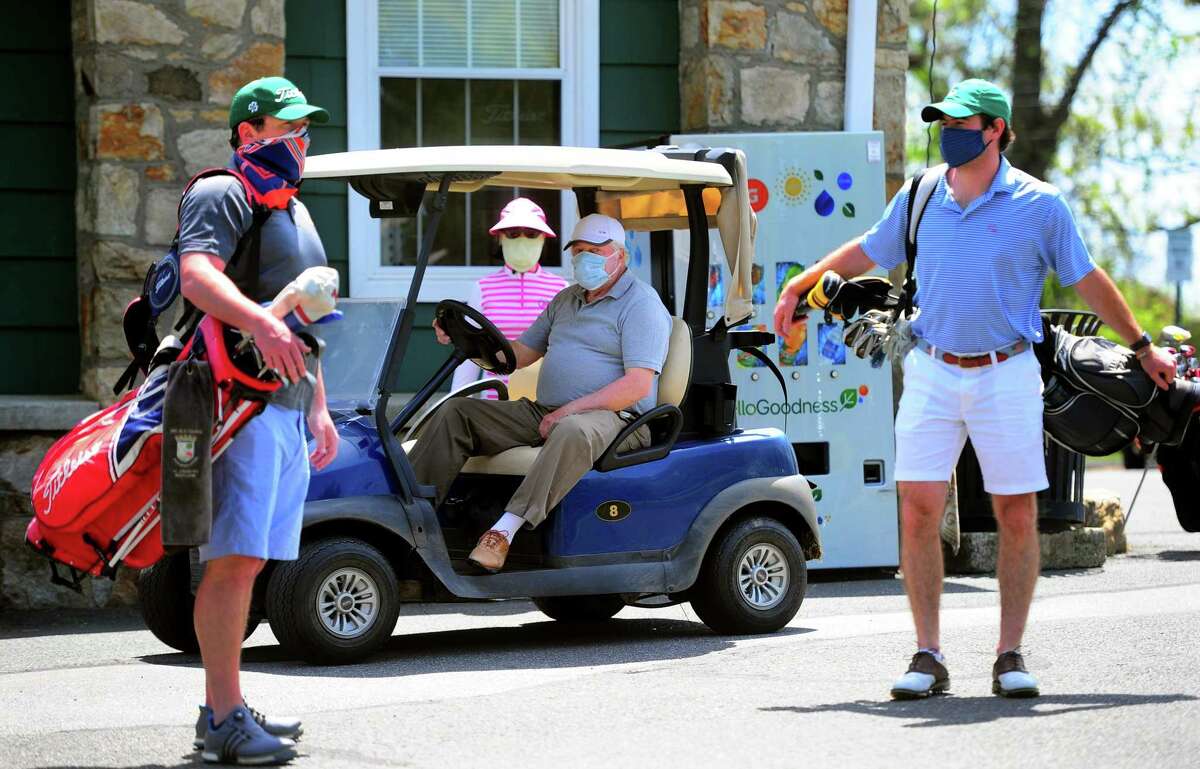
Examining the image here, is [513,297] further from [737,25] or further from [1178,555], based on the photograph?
[1178,555]

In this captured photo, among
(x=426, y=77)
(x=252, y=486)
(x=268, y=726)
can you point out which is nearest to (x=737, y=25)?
(x=426, y=77)

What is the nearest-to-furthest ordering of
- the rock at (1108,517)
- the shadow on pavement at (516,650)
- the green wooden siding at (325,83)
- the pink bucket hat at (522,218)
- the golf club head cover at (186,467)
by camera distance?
the golf club head cover at (186,467), the shadow on pavement at (516,650), the pink bucket hat at (522,218), the green wooden siding at (325,83), the rock at (1108,517)

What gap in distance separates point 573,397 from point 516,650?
1.07m

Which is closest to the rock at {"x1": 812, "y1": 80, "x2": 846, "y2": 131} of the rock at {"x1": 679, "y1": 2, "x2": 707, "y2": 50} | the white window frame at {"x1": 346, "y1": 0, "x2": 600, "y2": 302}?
the rock at {"x1": 679, "y1": 2, "x2": 707, "y2": 50}

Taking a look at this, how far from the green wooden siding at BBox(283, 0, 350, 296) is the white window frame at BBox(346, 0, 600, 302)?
0.06 m

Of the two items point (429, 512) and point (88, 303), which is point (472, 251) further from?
point (429, 512)

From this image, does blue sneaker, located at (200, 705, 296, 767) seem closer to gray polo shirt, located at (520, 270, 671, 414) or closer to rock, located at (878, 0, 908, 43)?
gray polo shirt, located at (520, 270, 671, 414)

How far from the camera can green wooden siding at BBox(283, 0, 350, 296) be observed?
1033 cm

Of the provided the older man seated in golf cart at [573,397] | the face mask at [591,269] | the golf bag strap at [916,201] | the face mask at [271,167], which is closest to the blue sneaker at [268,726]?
the face mask at [271,167]

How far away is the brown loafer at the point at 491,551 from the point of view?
7.27 metres

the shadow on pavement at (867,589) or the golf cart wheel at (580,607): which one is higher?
the golf cart wheel at (580,607)

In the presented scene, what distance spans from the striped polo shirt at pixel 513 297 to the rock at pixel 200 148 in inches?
65.6

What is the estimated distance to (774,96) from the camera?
420 inches

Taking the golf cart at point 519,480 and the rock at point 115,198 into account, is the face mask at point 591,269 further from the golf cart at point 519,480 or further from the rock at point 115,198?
the rock at point 115,198
